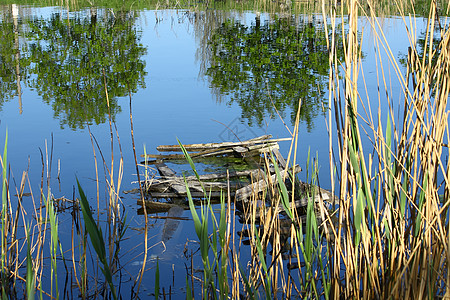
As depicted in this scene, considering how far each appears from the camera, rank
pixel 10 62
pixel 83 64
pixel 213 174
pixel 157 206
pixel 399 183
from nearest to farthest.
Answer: pixel 399 183
pixel 157 206
pixel 213 174
pixel 83 64
pixel 10 62

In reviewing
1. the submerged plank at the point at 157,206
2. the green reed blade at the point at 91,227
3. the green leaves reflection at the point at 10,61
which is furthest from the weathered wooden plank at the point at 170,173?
the green leaves reflection at the point at 10,61

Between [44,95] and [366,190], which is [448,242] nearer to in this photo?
[366,190]

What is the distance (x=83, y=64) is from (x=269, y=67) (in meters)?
4.13

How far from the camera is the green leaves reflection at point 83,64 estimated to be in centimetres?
927

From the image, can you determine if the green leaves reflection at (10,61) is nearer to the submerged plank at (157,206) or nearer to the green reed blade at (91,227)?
the submerged plank at (157,206)

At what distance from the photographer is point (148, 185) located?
527cm

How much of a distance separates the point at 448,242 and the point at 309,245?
1.87ft

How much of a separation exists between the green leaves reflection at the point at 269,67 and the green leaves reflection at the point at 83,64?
1.90 m

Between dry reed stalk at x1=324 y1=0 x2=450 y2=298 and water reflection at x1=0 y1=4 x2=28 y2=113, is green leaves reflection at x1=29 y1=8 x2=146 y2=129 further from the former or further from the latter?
dry reed stalk at x1=324 y1=0 x2=450 y2=298

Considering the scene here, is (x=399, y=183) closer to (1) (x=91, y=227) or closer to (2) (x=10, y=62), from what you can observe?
(1) (x=91, y=227)

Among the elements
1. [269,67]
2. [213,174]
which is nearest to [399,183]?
[213,174]

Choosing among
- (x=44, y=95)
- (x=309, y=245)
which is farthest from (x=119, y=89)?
(x=309, y=245)

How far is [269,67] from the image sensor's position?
41.3 ft

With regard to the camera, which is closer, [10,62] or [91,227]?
[91,227]
